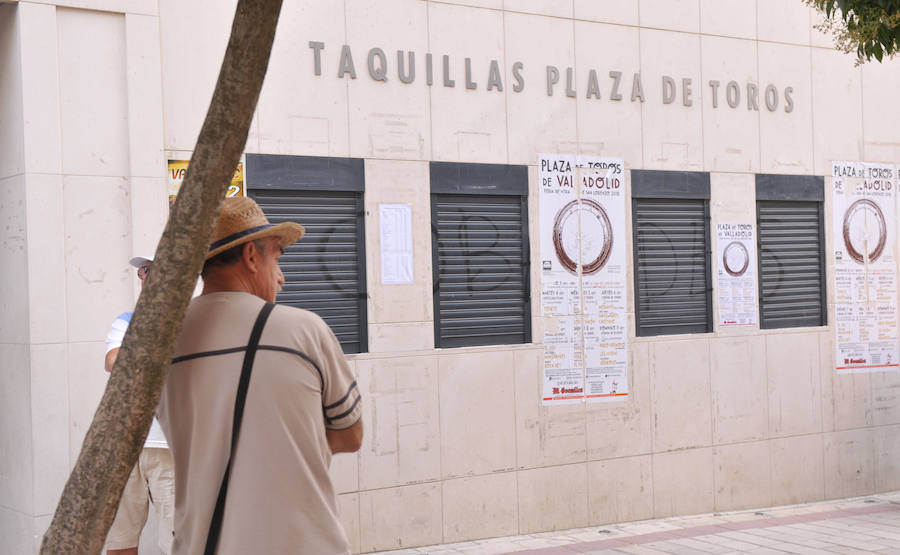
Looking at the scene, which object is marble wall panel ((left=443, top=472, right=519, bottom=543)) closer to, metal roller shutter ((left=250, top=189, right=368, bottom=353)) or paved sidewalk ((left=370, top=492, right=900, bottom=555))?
paved sidewalk ((left=370, top=492, right=900, bottom=555))

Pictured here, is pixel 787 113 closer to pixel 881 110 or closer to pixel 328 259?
pixel 881 110

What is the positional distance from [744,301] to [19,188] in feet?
20.3

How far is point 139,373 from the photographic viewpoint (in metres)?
2.86

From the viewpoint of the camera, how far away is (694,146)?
32.2 feet

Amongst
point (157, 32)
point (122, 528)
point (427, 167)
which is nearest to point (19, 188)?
point (157, 32)

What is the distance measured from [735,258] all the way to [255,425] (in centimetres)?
785

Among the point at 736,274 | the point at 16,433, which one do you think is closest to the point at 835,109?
the point at 736,274

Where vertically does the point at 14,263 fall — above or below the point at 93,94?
below

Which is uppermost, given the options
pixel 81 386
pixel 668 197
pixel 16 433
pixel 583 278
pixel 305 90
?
pixel 305 90

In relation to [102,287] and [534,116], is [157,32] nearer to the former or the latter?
[102,287]

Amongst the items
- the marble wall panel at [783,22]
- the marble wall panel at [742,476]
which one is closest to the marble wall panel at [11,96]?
the marble wall panel at [742,476]

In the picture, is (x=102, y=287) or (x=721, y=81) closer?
(x=102, y=287)

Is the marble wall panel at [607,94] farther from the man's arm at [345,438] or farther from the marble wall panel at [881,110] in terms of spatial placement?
the man's arm at [345,438]

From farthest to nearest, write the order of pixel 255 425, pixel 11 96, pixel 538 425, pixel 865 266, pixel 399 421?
1. pixel 865 266
2. pixel 538 425
3. pixel 399 421
4. pixel 11 96
5. pixel 255 425
